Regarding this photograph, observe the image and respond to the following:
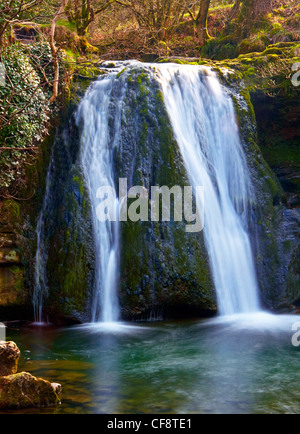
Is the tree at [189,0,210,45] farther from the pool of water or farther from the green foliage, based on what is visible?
the pool of water

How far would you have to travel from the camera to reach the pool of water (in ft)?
14.8

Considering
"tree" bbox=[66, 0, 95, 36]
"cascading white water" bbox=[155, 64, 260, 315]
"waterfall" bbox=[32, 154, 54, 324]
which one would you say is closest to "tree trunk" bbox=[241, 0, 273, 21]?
"tree" bbox=[66, 0, 95, 36]

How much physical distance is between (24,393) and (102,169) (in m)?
5.56

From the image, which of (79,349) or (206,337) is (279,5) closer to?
(206,337)

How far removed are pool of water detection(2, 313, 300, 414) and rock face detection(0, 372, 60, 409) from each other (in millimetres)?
146

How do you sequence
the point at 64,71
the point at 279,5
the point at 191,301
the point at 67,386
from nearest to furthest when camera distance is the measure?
the point at 67,386 → the point at 191,301 → the point at 64,71 → the point at 279,5

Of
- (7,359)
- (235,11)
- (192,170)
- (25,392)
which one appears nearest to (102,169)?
(192,170)

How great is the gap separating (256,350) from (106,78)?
6.71 m

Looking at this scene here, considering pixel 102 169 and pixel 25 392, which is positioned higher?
pixel 102 169

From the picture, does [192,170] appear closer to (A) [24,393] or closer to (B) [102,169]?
(B) [102,169]

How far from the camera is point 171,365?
589 cm

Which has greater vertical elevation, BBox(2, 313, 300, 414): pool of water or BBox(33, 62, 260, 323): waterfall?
BBox(33, 62, 260, 323): waterfall

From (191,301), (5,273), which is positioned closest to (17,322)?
(5,273)

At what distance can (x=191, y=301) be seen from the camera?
8.52m
